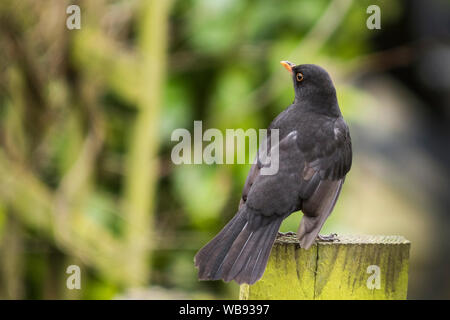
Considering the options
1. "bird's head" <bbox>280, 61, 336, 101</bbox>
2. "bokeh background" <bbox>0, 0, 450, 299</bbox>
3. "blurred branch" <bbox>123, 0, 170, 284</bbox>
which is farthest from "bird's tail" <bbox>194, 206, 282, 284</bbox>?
"blurred branch" <bbox>123, 0, 170, 284</bbox>

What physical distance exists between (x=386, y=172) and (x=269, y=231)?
4.75m

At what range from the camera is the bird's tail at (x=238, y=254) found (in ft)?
7.04

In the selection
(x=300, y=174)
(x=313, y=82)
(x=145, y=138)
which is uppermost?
(x=313, y=82)

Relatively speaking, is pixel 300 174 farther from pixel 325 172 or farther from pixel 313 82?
pixel 313 82

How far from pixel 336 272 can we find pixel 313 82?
0.88 metres

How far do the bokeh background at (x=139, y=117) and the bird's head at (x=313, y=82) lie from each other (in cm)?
119

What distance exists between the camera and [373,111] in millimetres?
6148

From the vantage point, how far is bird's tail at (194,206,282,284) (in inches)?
84.4

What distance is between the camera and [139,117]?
4.29m

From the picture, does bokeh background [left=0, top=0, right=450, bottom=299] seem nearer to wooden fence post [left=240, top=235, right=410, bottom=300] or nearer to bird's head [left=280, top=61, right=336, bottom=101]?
wooden fence post [left=240, top=235, right=410, bottom=300]

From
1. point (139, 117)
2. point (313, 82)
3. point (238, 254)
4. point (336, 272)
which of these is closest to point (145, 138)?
point (139, 117)

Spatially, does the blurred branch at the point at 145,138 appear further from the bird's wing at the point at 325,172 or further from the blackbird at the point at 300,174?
the bird's wing at the point at 325,172
